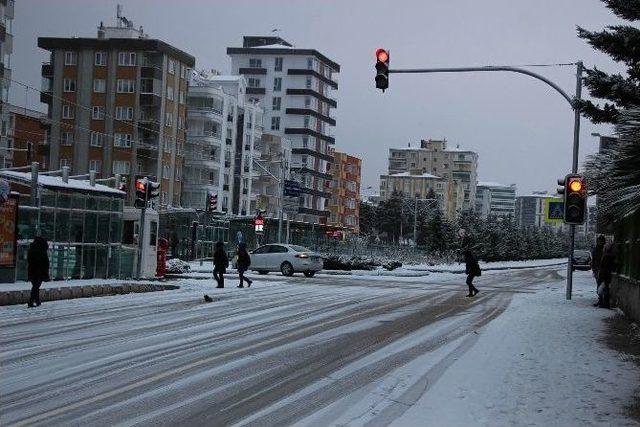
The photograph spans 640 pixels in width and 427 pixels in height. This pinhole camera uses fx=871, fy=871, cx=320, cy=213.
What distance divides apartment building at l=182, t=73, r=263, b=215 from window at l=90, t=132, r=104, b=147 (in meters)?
10.9

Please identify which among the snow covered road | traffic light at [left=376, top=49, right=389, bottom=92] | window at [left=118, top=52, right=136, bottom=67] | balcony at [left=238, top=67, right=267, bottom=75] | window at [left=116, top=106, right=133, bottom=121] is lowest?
the snow covered road

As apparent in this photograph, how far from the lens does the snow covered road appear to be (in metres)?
8.05

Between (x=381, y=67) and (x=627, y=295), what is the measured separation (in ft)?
24.7

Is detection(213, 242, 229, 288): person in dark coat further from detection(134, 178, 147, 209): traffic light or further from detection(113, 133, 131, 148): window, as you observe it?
detection(113, 133, 131, 148): window

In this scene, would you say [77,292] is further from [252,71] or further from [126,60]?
[252,71]

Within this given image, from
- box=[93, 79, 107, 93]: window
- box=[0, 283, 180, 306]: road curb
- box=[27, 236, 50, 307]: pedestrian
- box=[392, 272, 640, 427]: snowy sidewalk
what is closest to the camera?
box=[392, 272, 640, 427]: snowy sidewalk

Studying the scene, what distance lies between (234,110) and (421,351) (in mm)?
86495

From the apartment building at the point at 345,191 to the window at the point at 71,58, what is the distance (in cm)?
5759

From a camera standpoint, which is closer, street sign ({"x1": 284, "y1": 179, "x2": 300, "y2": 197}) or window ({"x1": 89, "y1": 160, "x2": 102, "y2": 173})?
street sign ({"x1": 284, "y1": 179, "x2": 300, "y2": 197})

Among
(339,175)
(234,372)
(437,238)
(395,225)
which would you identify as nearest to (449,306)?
(234,372)

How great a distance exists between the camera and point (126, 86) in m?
81.0

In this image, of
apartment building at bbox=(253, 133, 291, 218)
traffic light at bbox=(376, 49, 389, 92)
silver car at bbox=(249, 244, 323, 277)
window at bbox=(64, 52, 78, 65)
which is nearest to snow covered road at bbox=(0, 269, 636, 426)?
traffic light at bbox=(376, 49, 389, 92)

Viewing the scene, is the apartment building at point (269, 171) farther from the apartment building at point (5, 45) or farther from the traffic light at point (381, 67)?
the traffic light at point (381, 67)

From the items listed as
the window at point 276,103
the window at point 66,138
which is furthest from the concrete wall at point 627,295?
the window at point 276,103
